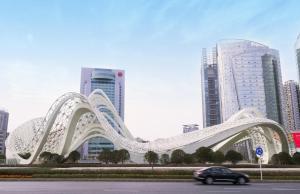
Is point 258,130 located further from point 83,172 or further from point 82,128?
point 83,172

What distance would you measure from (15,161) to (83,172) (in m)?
45.2

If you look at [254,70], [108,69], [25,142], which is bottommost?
[25,142]

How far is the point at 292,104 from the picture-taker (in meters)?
149

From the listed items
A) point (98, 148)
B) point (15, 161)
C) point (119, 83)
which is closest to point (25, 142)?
point (15, 161)

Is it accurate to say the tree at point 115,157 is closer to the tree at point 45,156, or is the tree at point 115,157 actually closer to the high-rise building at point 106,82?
the tree at point 45,156

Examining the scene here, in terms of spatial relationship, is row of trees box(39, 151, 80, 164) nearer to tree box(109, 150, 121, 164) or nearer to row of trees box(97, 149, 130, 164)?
row of trees box(97, 149, 130, 164)

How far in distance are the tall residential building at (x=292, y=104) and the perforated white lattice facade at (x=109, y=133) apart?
92058mm

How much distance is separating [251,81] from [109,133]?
8964 centimetres

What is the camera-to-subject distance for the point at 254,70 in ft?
423

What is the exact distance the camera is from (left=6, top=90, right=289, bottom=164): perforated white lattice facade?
52.3 m

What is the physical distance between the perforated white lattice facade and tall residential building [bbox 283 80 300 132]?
3624 inches

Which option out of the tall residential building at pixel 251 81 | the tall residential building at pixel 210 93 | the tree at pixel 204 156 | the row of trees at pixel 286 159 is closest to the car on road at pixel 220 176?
the tree at pixel 204 156

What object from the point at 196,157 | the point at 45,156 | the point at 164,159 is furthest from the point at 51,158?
the point at 196,157

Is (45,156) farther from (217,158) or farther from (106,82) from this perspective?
(106,82)
